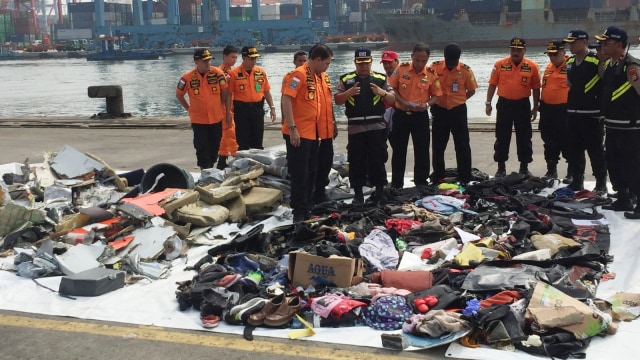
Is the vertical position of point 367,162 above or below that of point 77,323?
above

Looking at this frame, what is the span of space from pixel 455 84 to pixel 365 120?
59.1 inches

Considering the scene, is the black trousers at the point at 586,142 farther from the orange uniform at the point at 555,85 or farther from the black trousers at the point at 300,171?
the black trousers at the point at 300,171

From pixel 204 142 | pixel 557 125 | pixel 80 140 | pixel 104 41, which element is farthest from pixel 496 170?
pixel 104 41

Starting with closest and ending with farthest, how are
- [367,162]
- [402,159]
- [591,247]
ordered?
1. [591,247]
2. [367,162]
3. [402,159]

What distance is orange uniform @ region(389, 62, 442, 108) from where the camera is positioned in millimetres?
8062

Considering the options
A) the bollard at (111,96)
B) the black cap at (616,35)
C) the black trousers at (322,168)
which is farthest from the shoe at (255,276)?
the bollard at (111,96)

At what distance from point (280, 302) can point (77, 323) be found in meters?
1.39

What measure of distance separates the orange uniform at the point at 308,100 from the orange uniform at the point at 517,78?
106 inches

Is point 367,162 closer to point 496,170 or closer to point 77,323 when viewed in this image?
point 496,170

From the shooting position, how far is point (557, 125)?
→ 860 cm

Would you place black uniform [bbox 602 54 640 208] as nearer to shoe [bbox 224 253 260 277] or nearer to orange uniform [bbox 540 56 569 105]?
orange uniform [bbox 540 56 569 105]

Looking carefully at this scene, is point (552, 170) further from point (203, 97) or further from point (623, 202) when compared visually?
point (203, 97)

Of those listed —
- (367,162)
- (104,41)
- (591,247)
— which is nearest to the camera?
(591,247)

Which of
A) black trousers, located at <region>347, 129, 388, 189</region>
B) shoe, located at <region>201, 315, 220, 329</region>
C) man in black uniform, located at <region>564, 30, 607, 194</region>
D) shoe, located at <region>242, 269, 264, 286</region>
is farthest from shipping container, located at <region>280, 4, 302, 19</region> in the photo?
shoe, located at <region>201, 315, 220, 329</region>
